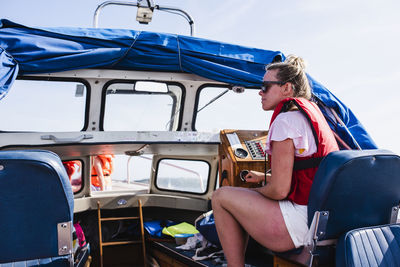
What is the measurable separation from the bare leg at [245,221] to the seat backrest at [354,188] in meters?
0.20

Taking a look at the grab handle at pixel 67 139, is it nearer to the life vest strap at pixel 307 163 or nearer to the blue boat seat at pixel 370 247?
the life vest strap at pixel 307 163

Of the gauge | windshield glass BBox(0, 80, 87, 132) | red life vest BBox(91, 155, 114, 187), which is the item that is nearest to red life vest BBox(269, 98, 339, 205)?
the gauge

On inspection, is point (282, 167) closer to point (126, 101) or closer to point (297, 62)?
point (297, 62)

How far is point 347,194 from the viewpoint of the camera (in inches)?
71.9

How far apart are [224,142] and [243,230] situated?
4.08 feet

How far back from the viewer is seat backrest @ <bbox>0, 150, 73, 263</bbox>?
1.63 meters

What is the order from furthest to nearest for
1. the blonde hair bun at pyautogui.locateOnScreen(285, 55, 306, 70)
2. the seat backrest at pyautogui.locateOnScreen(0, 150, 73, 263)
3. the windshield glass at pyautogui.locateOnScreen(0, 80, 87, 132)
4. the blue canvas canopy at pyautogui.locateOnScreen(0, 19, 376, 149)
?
the windshield glass at pyautogui.locateOnScreen(0, 80, 87, 132), the blue canvas canopy at pyautogui.locateOnScreen(0, 19, 376, 149), the blonde hair bun at pyautogui.locateOnScreen(285, 55, 306, 70), the seat backrest at pyautogui.locateOnScreen(0, 150, 73, 263)

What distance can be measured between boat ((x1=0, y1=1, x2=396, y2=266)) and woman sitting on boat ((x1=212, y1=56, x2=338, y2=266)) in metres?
0.88

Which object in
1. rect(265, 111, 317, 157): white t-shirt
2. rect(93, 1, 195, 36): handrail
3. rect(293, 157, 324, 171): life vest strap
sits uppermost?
rect(93, 1, 195, 36): handrail

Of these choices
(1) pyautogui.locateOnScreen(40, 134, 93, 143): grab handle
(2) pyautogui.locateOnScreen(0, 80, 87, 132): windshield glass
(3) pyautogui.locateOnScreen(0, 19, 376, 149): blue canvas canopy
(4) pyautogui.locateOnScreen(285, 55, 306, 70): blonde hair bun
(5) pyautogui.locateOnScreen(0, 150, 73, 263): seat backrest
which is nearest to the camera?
(5) pyautogui.locateOnScreen(0, 150, 73, 263): seat backrest

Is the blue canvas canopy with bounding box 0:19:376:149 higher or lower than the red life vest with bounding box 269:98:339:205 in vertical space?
higher

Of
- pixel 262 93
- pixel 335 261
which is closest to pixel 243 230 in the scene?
pixel 335 261

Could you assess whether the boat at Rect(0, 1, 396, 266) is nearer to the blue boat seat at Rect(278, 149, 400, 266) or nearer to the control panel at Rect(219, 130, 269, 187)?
the control panel at Rect(219, 130, 269, 187)

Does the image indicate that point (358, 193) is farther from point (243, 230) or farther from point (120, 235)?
point (120, 235)
